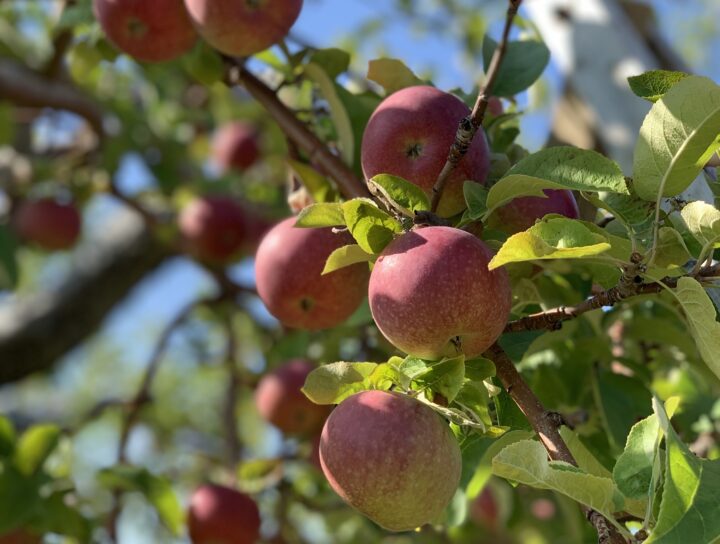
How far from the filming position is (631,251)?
0.76 m

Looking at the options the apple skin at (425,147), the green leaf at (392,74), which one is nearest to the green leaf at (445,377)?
the apple skin at (425,147)

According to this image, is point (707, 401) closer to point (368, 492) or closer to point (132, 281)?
point (368, 492)

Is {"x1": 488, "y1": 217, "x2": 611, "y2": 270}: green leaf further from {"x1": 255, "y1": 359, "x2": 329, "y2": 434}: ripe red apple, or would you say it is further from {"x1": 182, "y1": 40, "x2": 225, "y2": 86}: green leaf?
{"x1": 255, "y1": 359, "x2": 329, "y2": 434}: ripe red apple

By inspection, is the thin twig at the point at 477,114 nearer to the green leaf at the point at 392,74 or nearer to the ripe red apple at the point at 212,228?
the green leaf at the point at 392,74

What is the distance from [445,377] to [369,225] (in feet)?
0.53

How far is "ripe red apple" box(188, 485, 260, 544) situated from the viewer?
61.7 inches

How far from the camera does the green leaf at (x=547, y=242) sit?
0.71 metres

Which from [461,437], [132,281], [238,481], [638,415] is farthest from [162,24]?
[132,281]

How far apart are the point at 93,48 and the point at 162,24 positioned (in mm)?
382

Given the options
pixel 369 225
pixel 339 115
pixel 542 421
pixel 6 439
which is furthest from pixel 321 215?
pixel 6 439

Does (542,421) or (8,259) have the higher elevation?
(542,421)

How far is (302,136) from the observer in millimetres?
1181

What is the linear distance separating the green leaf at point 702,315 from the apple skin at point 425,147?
0.27 m

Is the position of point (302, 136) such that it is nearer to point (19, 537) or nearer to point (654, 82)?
point (654, 82)
